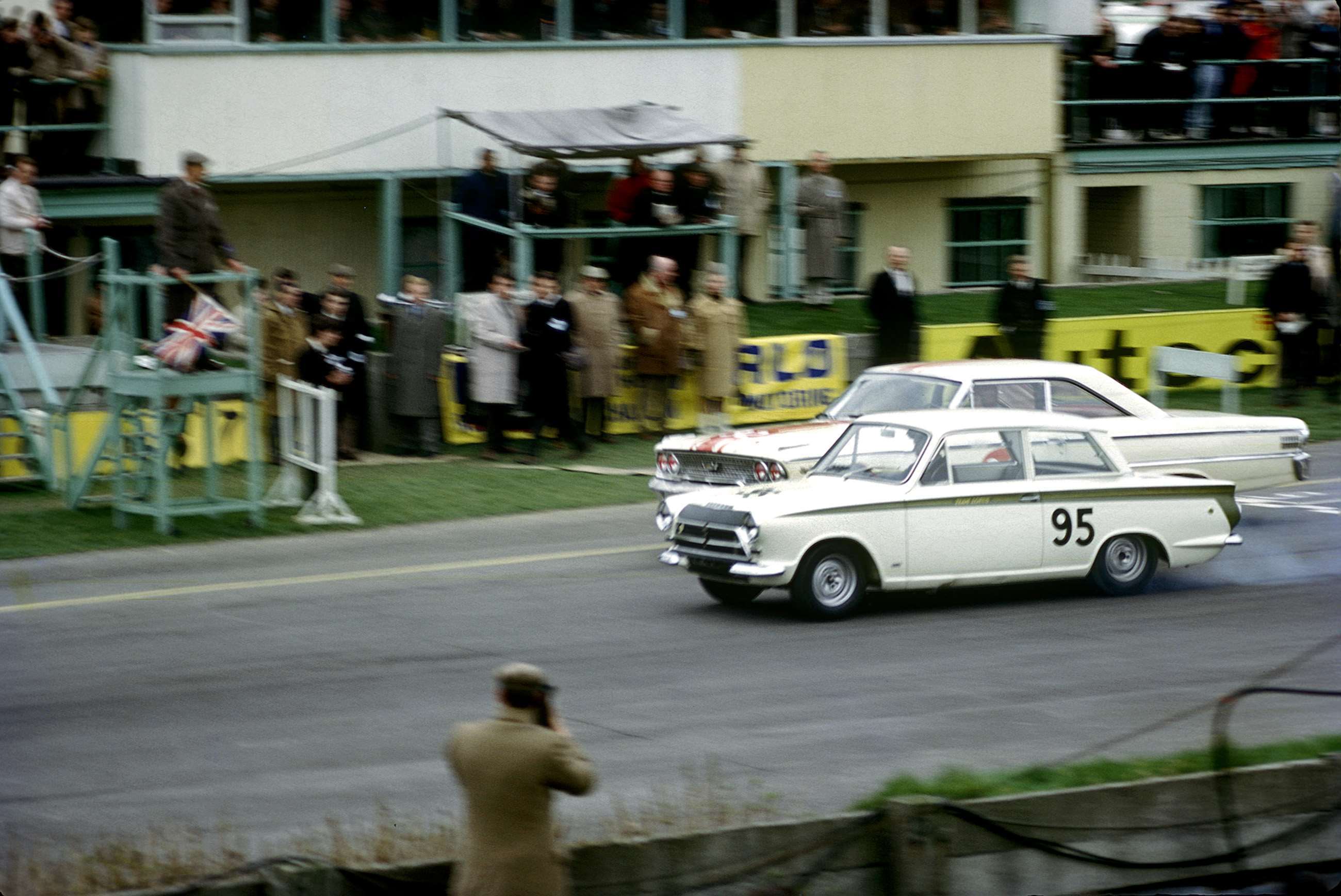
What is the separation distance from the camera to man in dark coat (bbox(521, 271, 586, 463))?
1970cm

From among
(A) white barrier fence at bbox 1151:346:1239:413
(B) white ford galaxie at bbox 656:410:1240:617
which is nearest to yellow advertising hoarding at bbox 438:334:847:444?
(A) white barrier fence at bbox 1151:346:1239:413

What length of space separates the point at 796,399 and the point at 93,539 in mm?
9112

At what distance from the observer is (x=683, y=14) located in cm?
2645

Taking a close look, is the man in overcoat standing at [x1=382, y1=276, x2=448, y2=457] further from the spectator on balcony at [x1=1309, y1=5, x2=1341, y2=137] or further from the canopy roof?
the spectator on balcony at [x1=1309, y1=5, x2=1341, y2=137]

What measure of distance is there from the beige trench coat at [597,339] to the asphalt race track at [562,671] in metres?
4.71

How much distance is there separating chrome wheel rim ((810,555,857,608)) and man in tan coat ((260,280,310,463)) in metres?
7.86

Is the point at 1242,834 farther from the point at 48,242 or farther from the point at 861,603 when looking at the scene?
the point at 48,242

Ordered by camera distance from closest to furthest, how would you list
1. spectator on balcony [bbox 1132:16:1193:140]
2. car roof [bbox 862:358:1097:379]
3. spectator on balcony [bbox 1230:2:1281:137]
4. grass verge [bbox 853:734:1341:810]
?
grass verge [bbox 853:734:1341:810]
car roof [bbox 862:358:1097:379]
spectator on balcony [bbox 1132:16:1193:140]
spectator on balcony [bbox 1230:2:1281:137]

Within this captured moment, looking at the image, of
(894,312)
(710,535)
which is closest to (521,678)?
(710,535)

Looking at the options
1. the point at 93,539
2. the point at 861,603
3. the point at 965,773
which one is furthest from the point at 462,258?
the point at 965,773

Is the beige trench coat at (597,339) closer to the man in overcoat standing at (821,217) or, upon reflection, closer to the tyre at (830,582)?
the man in overcoat standing at (821,217)

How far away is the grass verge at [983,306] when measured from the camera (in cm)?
2456

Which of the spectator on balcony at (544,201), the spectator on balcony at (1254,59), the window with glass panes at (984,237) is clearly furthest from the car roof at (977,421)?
the spectator on balcony at (1254,59)

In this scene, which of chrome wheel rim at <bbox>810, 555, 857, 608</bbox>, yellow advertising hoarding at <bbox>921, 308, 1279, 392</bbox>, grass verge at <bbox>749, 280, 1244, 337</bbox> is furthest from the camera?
grass verge at <bbox>749, 280, 1244, 337</bbox>
